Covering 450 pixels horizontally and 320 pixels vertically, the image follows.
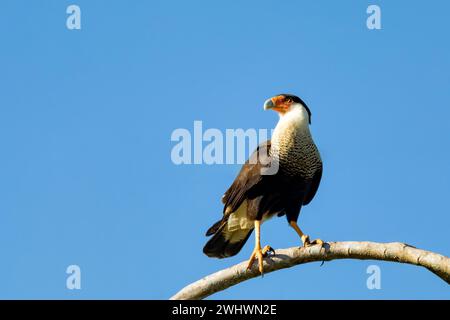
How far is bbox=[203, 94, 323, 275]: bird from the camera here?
7.00 metres

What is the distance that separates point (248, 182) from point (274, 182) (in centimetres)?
25

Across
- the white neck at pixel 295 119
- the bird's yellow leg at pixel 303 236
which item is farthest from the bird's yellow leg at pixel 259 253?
the white neck at pixel 295 119

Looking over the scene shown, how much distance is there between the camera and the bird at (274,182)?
7.00 metres

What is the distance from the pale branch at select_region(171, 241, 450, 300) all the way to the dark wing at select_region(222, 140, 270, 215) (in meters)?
1.11

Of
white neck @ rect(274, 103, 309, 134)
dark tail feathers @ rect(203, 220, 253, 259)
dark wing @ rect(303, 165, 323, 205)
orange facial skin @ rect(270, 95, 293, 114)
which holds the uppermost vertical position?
orange facial skin @ rect(270, 95, 293, 114)

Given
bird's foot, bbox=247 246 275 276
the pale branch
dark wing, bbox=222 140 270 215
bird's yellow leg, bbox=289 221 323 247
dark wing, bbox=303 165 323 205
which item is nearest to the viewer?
the pale branch

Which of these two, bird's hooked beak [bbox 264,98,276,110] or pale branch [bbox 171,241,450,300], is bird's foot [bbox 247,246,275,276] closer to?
pale branch [bbox 171,241,450,300]

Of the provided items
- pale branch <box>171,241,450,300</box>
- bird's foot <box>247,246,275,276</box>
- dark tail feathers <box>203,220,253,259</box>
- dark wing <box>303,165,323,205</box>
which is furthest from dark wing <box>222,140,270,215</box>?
pale branch <box>171,241,450,300</box>

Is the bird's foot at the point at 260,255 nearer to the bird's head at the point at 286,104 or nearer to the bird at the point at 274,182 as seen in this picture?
the bird at the point at 274,182

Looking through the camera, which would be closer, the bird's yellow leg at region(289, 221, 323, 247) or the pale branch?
the pale branch

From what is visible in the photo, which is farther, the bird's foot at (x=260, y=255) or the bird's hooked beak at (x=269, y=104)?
the bird's hooked beak at (x=269, y=104)

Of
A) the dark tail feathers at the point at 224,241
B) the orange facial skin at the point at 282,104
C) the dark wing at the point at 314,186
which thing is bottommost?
the dark tail feathers at the point at 224,241

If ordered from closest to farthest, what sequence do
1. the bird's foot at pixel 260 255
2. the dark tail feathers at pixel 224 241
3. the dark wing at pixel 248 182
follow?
the bird's foot at pixel 260 255, the dark wing at pixel 248 182, the dark tail feathers at pixel 224 241
